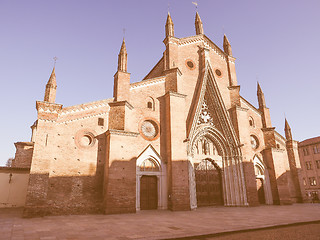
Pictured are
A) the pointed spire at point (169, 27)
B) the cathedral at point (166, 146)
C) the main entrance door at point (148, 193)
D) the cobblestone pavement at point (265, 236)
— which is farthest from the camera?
the pointed spire at point (169, 27)

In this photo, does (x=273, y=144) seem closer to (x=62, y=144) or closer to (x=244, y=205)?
(x=244, y=205)

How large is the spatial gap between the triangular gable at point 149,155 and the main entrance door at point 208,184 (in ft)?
13.2

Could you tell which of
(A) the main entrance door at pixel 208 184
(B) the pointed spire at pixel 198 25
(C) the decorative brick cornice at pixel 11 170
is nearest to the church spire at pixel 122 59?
(B) the pointed spire at pixel 198 25

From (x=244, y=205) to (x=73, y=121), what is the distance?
1609cm

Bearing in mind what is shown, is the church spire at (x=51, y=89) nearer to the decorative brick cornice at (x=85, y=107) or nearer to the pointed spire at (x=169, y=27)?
the decorative brick cornice at (x=85, y=107)

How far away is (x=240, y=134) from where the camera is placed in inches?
832

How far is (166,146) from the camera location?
17.9m

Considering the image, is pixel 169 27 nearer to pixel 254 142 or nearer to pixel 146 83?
pixel 146 83

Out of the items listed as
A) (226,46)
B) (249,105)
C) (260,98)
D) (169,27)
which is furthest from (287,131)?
(169,27)

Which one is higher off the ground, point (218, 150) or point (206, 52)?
point (206, 52)

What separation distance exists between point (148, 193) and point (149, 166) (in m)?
2.07

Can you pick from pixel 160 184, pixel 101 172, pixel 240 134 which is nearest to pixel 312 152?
pixel 240 134

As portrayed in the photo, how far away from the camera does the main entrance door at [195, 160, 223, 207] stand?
1873 cm

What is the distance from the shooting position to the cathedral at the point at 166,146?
566 inches
